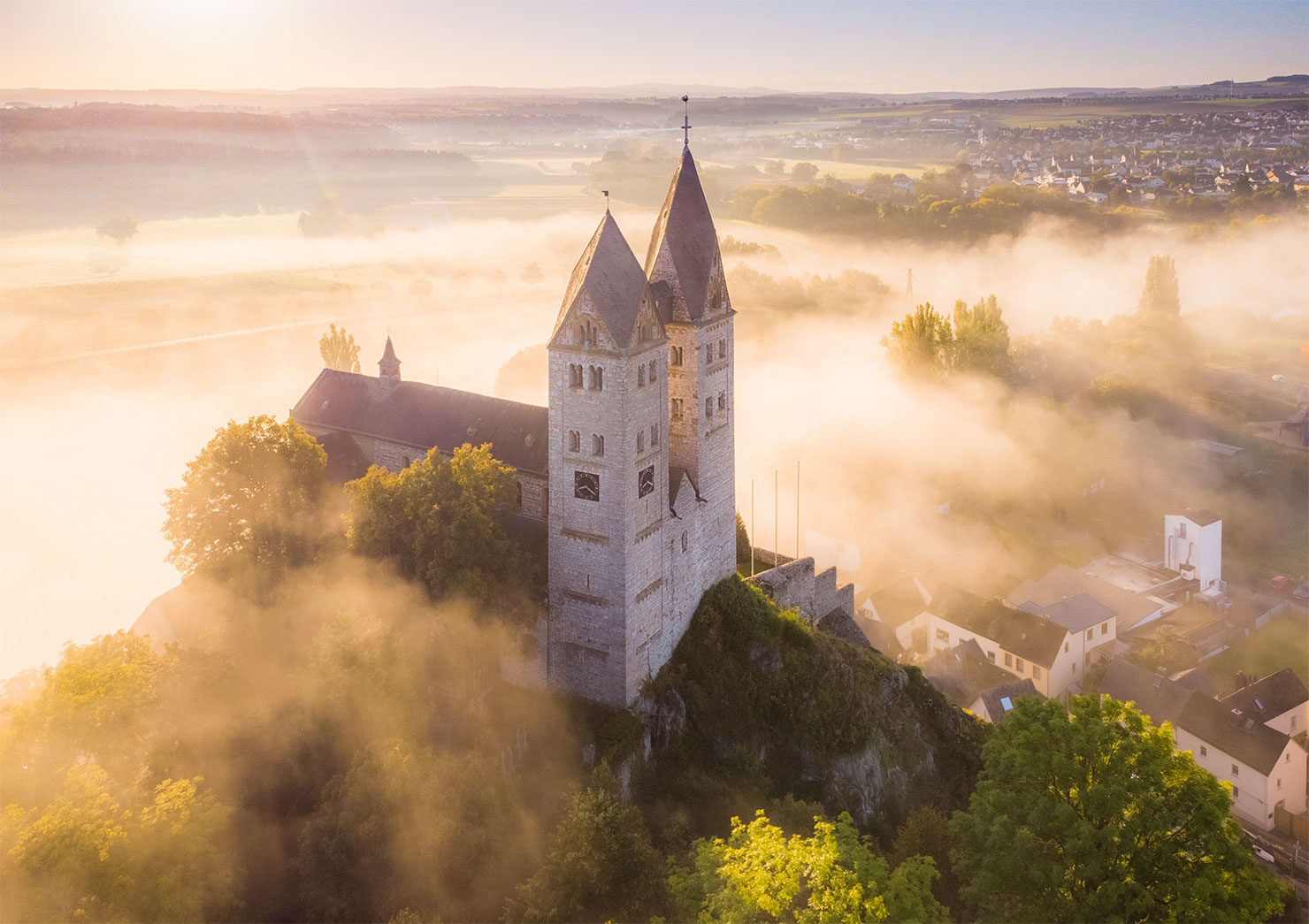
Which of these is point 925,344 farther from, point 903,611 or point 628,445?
point 628,445

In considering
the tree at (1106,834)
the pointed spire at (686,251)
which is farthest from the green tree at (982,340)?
the tree at (1106,834)

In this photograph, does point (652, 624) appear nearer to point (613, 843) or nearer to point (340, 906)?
point (613, 843)

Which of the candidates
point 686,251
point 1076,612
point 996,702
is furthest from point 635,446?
point 1076,612

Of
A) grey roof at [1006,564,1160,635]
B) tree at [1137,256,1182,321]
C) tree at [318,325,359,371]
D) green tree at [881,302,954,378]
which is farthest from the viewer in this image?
tree at [1137,256,1182,321]

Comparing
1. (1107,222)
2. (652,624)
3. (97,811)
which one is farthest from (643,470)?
(1107,222)

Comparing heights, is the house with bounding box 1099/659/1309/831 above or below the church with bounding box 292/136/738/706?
below

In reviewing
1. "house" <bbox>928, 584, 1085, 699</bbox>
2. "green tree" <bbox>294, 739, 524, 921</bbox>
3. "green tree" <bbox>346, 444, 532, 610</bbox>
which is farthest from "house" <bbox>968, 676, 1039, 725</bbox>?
"green tree" <bbox>294, 739, 524, 921</bbox>

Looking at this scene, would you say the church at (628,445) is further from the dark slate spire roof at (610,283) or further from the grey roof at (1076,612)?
the grey roof at (1076,612)

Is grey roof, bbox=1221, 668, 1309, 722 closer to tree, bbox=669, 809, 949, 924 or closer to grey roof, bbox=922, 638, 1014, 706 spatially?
grey roof, bbox=922, 638, 1014, 706

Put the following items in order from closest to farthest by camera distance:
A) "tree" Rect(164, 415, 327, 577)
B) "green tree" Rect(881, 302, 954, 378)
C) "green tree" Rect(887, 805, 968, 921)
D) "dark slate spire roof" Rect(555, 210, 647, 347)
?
"dark slate spire roof" Rect(555, 210, 647, 347)
"green tree" Rect(887, 805, 968, 921)
"tree" Rect(164, 415, 327, 577)
"green tree" Rect(881, 302, 954, 378)
